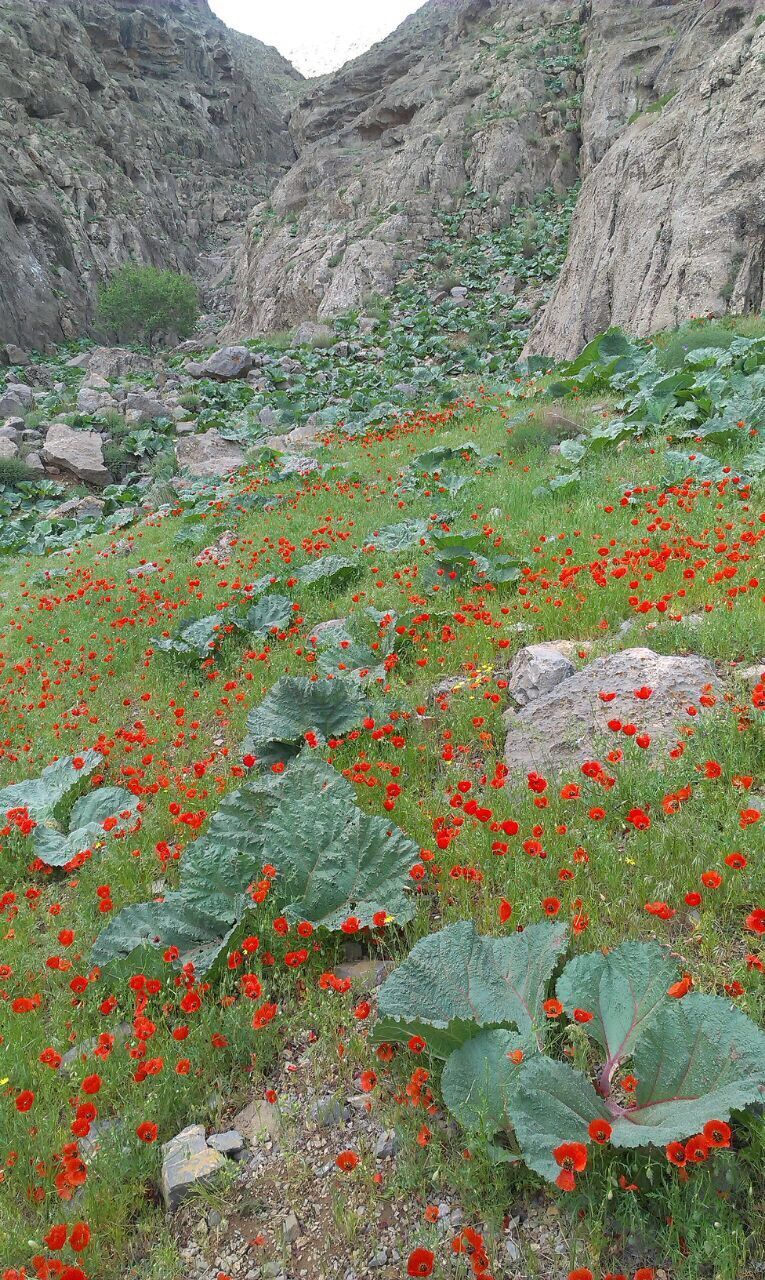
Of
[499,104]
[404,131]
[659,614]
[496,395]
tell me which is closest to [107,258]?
[404,131]

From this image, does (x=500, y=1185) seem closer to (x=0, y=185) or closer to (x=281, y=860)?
(x=281, y=860)

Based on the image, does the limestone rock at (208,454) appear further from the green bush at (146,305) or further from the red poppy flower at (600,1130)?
the green bush at (146,305)

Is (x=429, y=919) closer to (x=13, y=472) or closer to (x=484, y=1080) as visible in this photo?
(x=484, y=1080)

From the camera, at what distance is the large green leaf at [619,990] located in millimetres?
1978

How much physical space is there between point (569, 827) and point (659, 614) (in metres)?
1.75

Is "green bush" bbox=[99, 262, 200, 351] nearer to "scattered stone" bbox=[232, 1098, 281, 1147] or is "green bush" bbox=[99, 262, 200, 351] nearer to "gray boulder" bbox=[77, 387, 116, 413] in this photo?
"gray boulder" bbox=[77, 387, 116, 413]

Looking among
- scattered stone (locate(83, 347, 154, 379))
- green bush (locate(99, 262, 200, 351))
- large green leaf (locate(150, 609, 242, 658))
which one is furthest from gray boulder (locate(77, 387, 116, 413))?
→ green bush (locate(99, 262, 200, 351))

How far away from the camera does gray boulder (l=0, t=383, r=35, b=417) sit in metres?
22.4

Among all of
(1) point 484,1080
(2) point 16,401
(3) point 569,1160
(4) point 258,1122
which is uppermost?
(2) point 16,401

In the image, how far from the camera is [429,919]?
276 centimetres

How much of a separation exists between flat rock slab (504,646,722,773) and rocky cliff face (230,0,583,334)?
28680 millimetres

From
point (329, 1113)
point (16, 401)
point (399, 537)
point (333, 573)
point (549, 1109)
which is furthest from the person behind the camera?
point (16, 401)

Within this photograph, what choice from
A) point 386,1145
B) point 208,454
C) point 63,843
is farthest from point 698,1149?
point 208,454

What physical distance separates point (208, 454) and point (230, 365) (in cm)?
786
